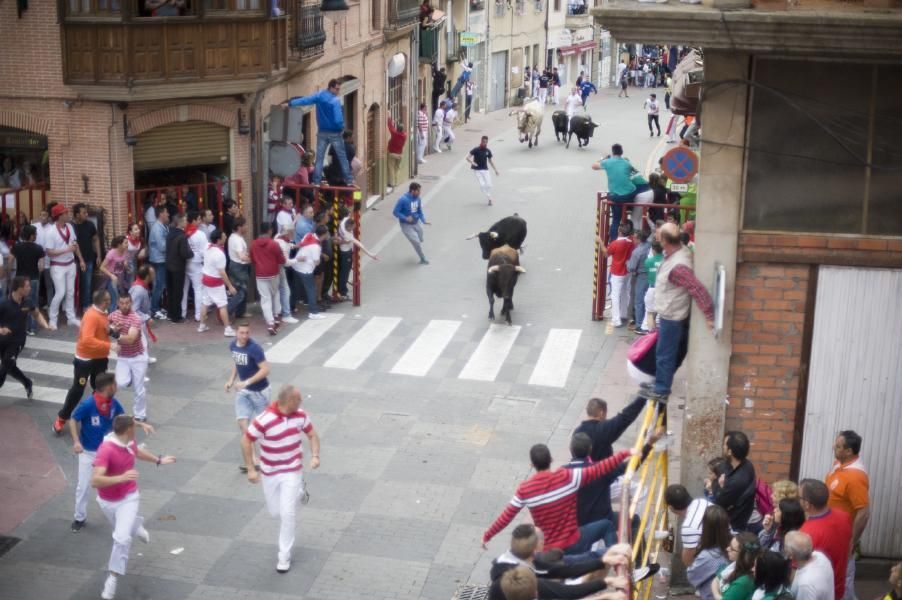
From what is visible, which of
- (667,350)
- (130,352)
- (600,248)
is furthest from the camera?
(600,248)

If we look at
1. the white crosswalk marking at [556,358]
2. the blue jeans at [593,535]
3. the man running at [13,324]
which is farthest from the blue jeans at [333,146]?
the blue jeans at [593,535]

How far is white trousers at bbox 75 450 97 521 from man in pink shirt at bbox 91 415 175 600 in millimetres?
954

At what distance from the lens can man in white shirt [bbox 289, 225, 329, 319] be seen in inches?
799

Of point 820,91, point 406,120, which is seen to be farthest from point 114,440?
point 406,120

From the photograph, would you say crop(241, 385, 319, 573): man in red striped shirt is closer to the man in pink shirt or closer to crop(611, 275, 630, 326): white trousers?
the man in pink shirt

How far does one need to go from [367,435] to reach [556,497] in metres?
6.06

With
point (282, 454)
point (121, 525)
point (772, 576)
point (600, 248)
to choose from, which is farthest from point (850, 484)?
point (600, 248)

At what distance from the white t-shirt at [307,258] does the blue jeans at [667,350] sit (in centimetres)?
1015

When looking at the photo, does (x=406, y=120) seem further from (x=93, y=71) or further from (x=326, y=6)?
(x=93, y=71)

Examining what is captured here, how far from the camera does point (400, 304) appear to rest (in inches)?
856

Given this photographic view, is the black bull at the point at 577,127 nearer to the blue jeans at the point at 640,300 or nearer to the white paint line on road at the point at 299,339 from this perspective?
the blue jeans at the point at 640,300

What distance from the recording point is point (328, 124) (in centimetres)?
2505

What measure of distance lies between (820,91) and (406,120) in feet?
82.2

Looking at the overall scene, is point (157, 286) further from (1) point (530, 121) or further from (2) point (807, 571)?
(1) point (530, 121)
